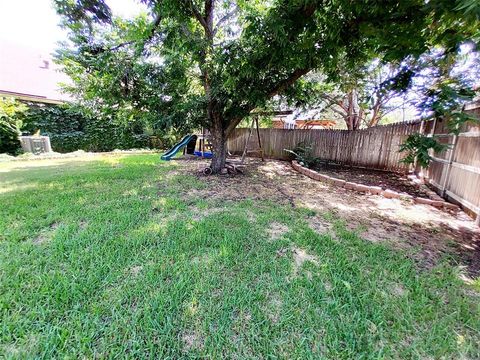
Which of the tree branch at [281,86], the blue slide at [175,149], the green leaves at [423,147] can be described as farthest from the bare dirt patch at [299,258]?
the blue slide at [175,149]

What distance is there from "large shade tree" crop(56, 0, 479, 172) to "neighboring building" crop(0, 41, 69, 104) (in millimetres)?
7078

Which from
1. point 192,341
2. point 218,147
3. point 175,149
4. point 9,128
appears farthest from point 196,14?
point 9,128

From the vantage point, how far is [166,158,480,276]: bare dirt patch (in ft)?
8.46

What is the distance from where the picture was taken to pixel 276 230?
2787mm

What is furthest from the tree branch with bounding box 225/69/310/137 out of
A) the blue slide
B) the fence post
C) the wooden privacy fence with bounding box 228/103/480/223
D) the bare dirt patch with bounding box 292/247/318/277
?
the blue slide

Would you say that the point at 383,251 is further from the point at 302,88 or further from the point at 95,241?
the point at 302,88

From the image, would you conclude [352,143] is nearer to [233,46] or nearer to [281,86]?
[281,86]

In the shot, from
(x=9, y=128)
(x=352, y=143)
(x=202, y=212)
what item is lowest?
(x=202, y=212)

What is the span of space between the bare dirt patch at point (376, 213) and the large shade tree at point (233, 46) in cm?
168

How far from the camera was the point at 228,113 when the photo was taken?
18.2 feet

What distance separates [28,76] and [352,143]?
16691 mm

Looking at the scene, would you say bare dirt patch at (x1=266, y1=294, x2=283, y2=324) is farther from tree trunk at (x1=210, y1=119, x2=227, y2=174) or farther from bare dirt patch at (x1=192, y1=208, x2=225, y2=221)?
tree trunk at (x1=210, y1=119, x2=227, y2=174)

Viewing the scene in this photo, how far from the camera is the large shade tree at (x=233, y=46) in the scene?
2.83 metres

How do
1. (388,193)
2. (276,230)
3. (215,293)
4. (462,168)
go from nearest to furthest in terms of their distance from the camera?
1. (215,293)
2. (276,230)
3. (462,168)
4. (388,193)
